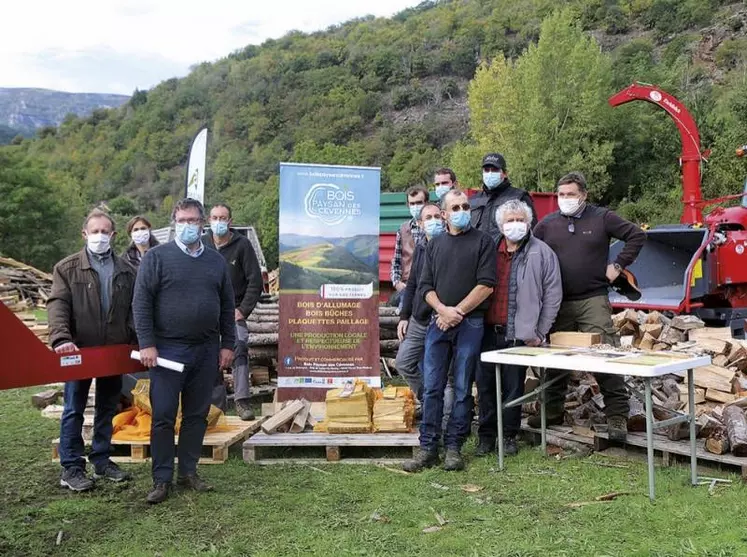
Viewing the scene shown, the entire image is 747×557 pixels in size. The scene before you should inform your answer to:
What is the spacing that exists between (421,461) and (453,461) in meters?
0.25

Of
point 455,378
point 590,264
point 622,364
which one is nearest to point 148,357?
point 455,378

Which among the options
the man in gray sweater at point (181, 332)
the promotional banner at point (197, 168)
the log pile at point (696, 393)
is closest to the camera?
the man in gray sweater at point (181, 332)

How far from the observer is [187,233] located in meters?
4.69

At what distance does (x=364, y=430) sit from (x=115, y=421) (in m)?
2.10

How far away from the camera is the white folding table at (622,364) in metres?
4.22

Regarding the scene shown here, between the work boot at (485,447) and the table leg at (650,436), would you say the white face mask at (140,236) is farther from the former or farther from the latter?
the table leg at (650,436)

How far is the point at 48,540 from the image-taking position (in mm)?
4059

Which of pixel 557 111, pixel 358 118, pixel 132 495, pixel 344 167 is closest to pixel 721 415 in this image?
pixel 344 167

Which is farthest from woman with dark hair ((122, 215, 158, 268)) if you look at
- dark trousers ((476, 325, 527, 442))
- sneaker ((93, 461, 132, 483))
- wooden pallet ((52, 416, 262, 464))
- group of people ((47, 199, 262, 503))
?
dark trousers ((476, 325, 527, 442))

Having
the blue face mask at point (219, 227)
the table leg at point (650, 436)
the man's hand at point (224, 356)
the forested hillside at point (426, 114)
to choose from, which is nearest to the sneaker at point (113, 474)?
the man's hand at point (224, 356)

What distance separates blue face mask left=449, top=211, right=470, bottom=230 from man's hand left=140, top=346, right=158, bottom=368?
237cm

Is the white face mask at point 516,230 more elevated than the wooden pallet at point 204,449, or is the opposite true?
the white face mask at point 516,230

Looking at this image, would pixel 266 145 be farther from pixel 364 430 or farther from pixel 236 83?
pixel 364 430

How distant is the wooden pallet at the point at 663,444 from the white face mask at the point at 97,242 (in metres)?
3.75
